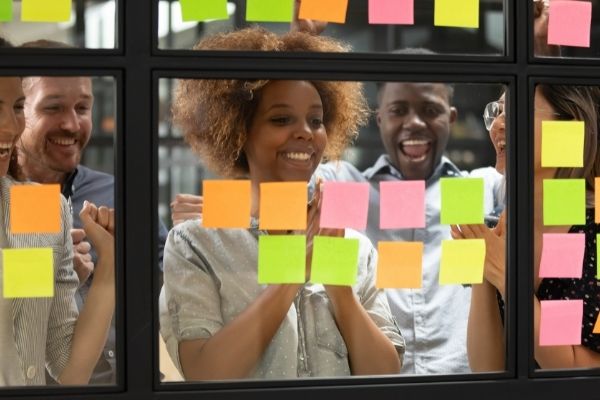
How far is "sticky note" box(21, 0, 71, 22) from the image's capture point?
2340 mm

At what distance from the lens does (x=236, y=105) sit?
2473 mm

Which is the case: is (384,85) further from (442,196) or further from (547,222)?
(547,222)

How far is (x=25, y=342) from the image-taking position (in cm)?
238

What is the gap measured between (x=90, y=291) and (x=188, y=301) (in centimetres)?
24

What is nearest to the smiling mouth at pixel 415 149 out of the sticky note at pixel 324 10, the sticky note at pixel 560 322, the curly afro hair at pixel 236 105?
the curly afro hair at pixel 236 105

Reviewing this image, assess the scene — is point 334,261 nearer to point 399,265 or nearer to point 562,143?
point 399,265

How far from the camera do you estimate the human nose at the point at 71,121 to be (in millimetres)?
2385

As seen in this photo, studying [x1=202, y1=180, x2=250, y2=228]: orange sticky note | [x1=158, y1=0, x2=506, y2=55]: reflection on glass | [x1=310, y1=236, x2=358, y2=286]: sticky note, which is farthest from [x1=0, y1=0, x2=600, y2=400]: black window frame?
[x1=310, y1=236, x2=358, y2=286]: sticky note

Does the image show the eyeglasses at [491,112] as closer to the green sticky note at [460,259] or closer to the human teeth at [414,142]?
the human teeth at [414,142]

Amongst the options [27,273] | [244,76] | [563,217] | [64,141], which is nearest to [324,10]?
[244,76]

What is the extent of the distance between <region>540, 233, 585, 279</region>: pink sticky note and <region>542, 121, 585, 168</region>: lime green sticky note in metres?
0.19

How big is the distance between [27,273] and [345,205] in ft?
2.60

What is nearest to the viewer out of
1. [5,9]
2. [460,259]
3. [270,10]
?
[5,9]

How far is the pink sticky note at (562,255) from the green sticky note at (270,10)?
0.88 m
